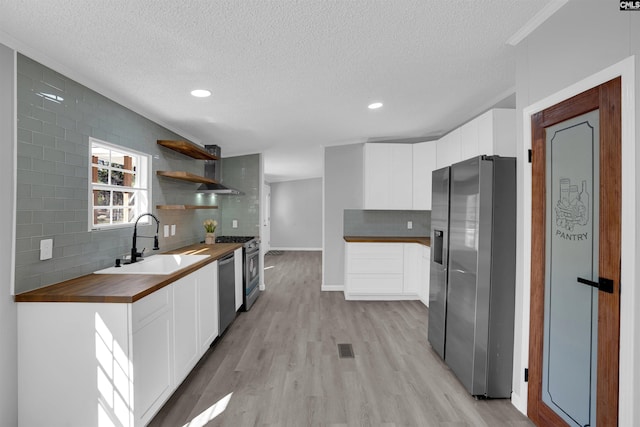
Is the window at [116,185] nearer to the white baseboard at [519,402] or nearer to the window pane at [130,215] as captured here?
the window pane at [130,215]

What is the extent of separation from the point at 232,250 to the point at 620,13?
3463 mm

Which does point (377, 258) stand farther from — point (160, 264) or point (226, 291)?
point (160, 264)

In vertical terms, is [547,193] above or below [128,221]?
above

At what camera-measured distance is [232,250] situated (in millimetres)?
3484

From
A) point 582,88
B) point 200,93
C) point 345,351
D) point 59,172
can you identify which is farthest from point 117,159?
point 582,88

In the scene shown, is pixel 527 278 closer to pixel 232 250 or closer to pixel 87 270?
pixel 232 250

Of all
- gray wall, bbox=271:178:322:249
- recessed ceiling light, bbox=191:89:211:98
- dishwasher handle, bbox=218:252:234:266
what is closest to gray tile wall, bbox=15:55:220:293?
recessed ceiling light, bbox=191:89:211:98

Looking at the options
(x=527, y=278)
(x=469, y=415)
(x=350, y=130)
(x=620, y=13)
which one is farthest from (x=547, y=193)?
(x=350, y=130)

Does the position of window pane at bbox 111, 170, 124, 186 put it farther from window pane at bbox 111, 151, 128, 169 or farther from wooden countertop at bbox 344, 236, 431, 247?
wooden countertop at bbox 344, 236, 431, 247

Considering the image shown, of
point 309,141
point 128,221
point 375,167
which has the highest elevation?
point 309,141

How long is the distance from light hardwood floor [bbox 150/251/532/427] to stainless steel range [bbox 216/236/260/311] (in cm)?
27

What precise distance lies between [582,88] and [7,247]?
3178 millimetres

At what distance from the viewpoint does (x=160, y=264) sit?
284 centimetres

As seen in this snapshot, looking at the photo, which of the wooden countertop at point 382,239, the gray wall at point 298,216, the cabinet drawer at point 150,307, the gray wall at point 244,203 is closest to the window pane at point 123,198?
the cabinet drawer at point 150,307
